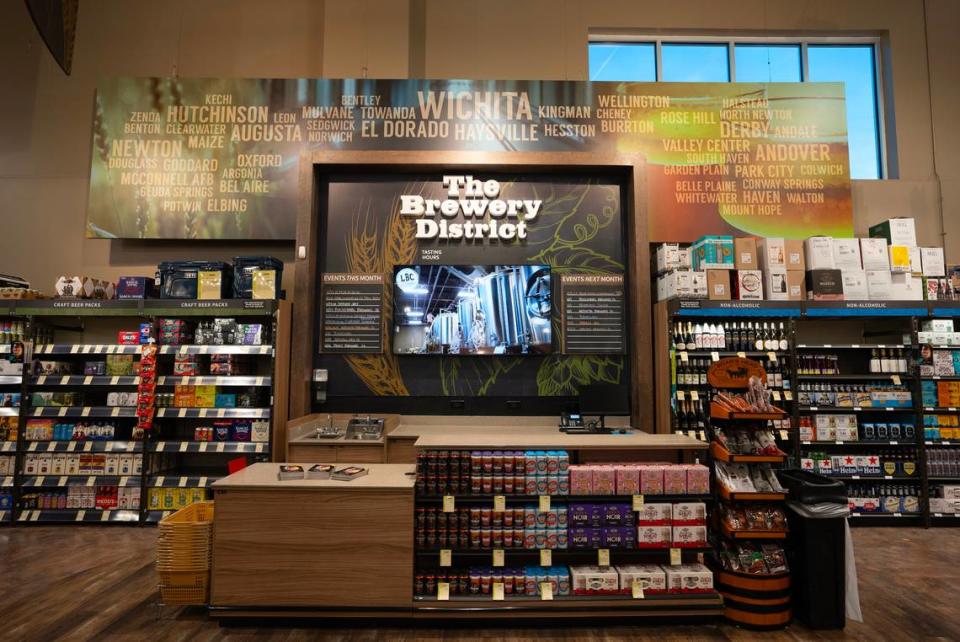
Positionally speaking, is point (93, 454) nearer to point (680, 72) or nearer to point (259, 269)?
point (259, 269)

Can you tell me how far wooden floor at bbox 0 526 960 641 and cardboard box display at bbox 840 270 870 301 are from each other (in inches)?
94.0

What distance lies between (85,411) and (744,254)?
272 inches

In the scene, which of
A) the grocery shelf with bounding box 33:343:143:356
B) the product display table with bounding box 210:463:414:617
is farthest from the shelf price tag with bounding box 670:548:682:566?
the grocery shelf with bounding box 33:343:143:356

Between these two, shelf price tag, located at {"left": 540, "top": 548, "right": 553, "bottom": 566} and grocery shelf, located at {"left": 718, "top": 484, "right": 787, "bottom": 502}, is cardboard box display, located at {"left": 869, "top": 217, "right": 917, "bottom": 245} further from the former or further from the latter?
shelf price tag, located at {"left": 540, "top": 548, "right": 553, "bottom": 566}

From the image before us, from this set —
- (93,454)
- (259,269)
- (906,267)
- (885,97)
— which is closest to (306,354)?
(259,269)

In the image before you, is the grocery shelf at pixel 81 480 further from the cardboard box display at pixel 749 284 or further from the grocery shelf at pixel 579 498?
the cardboard box display at pixel 749 284

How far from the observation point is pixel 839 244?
557cm

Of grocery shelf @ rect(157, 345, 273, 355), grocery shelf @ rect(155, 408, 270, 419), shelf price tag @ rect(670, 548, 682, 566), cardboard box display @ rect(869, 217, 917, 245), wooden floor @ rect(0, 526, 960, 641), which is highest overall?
cardboard box display @ rect(869, 217, 917, 245)

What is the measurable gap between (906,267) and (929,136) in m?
2.33

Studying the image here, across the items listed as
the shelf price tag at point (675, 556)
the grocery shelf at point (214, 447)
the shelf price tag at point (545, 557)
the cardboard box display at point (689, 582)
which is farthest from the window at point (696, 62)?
the grocery shelf at point (214, 447)

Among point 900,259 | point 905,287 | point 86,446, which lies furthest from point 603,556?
point 86,446

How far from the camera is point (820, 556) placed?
10.5ft

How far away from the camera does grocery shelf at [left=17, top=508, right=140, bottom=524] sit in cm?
520

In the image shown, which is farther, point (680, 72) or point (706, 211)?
point (680, 72)
